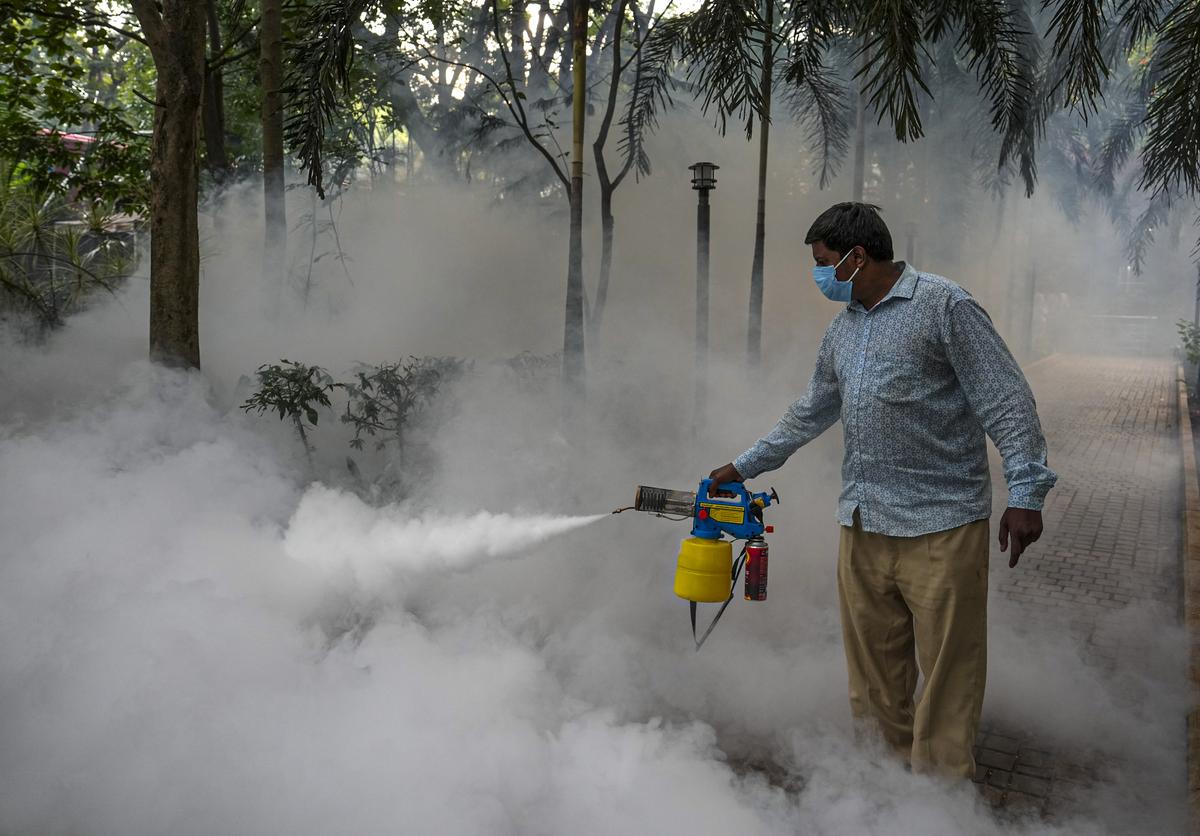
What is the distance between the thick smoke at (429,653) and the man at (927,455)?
340 millimetres

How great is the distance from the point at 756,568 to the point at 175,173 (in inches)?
172

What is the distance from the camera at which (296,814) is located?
251 cm

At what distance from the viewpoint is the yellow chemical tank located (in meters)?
2.91

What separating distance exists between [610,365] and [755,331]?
1.47m

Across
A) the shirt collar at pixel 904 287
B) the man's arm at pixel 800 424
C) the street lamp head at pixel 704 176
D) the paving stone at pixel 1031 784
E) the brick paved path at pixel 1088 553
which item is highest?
the street lamp head at pixel 704 176

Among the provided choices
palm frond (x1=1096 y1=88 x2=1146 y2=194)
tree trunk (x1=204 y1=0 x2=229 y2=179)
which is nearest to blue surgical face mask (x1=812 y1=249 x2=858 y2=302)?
tree trunk (x1=204 y1=0 x2=229 y2=179)

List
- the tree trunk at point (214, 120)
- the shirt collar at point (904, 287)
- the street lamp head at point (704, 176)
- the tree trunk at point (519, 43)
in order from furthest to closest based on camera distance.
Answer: the tree trunk at point (519, 43)
the tree trunk at point (214, 120)
the street lamp head at point (704, 176)
the shirt collar at point (904, 287)

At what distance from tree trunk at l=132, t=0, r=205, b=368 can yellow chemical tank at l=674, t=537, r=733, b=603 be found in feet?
13.2

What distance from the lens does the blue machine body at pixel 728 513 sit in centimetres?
291

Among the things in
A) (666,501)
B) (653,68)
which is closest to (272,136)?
(653,68)

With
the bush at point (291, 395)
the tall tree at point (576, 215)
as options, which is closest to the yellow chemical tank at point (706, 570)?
the bush at point (291, 395)

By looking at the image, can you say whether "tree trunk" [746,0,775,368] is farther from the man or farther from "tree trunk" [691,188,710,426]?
the man

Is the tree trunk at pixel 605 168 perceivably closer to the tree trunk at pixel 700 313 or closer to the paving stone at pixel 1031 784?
the tree trunk at pixel 700 313

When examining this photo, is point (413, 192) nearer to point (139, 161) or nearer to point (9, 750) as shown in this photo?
Result: point (139, 161)
